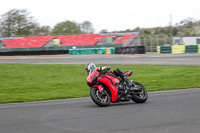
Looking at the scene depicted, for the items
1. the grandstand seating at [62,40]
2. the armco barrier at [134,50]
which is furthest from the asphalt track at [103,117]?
the grandstand seating at [62,40]

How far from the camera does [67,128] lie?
17.4 ft

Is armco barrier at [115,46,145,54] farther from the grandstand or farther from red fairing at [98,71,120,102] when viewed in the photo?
red fairing at [98,71,120,102]

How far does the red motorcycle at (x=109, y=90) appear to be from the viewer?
7363mm

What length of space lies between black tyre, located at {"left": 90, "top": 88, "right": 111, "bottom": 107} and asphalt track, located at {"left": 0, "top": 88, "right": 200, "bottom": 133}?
0.14m

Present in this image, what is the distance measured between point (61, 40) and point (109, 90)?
151 feet

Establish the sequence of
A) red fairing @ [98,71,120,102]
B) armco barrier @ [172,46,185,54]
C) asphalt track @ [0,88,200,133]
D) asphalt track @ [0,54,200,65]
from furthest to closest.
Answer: armco barrier @ [172,46,185,54]
asphalt track @ [0,54,200,65]
red fairing @ [98,71,120,102]
asphalt track @ [0,88,200,133]

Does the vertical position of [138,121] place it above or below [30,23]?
below

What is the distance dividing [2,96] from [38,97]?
1.32 meters

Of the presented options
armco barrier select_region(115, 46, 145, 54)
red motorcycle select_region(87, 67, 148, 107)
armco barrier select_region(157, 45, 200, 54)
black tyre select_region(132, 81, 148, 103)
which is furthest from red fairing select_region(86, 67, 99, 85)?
armco barrier select_region(115, 46, 145, 54)

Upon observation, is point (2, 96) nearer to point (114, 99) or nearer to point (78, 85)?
point (78, 85)

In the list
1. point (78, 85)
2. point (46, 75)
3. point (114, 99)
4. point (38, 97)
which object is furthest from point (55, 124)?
point (46, 75)

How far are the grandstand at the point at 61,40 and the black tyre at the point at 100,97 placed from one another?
4046cm

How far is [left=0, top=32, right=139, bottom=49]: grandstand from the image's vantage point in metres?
50.6

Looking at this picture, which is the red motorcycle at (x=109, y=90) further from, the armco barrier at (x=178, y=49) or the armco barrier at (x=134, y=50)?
the armco barrier at (x=134, y=50)
